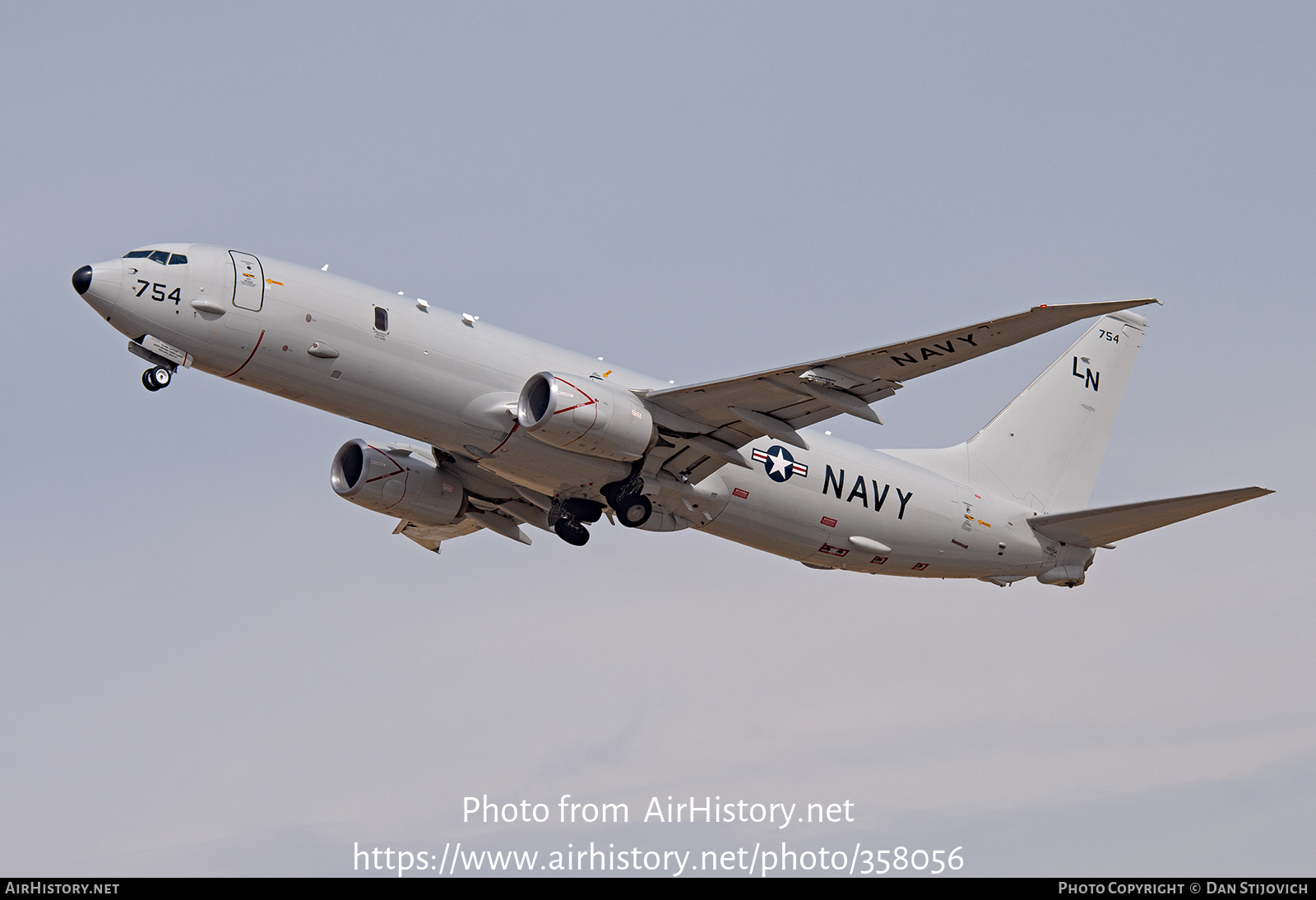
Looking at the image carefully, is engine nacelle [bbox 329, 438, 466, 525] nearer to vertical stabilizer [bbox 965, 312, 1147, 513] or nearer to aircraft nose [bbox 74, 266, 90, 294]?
aircraft nose [bbox 74, 266, 90, 294]

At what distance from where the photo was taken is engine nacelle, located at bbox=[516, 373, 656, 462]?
30875 mm

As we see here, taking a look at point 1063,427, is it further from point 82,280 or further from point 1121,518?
point 82,280

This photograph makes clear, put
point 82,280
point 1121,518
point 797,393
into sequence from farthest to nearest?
point 1121,518, point 797,393, point 82,280

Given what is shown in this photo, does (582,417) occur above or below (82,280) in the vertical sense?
below

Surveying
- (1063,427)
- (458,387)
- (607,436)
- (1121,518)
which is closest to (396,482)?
(458,387)

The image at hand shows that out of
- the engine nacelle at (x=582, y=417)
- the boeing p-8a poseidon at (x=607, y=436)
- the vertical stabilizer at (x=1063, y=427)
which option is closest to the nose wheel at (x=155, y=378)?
the boeing p-8a poseidon at (x=607, y=436)

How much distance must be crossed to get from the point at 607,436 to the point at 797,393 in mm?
4284

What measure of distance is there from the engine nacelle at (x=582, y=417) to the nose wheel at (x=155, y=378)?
733 centimetres

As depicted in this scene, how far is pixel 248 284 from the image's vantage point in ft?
98.6

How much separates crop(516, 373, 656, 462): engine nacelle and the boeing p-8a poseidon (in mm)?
43

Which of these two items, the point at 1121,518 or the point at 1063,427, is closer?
the point at 1121,518

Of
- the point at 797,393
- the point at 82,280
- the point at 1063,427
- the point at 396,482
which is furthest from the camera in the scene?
the point at 1063,427

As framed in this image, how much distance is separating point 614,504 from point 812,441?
539cm

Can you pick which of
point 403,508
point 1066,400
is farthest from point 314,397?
point 1066,400
